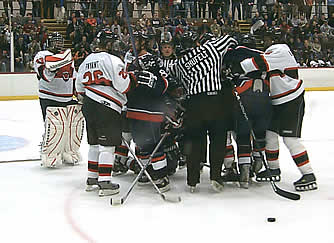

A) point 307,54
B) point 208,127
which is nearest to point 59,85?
point 208,127

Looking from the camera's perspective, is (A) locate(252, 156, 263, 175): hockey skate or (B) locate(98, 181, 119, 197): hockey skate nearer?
(B) locate(98, 181, 119, 197): hockey skate

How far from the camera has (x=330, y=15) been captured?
12.5 meters

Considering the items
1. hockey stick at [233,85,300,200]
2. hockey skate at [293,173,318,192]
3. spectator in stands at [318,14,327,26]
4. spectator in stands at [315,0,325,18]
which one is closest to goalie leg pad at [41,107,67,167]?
hockey stick at [233,85,300,200]

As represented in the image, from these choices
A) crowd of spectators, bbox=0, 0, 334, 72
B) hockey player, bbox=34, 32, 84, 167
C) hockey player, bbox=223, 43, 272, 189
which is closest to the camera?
hockey player, bbox=223, 43, 272, 189

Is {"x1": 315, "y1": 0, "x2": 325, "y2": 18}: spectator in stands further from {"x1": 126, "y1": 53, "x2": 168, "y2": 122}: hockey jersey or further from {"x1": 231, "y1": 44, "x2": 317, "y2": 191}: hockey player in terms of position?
{"x1": 126, "y1": 53, "x2": 168, "y2": 122}: hockey jersey

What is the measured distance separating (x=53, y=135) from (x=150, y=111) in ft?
3.68

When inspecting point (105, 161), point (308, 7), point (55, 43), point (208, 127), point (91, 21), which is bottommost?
point (105, 161)

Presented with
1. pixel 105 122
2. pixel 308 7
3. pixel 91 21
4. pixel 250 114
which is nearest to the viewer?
pixel 105 122

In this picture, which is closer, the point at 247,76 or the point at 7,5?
the point at 247,76

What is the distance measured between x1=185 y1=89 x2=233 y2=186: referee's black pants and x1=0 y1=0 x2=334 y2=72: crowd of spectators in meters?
5.52

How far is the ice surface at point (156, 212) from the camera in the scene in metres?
2.69

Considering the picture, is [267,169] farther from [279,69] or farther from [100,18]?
[100,18]

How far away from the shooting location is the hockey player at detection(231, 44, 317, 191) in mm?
3287

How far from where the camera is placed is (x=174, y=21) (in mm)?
10266
